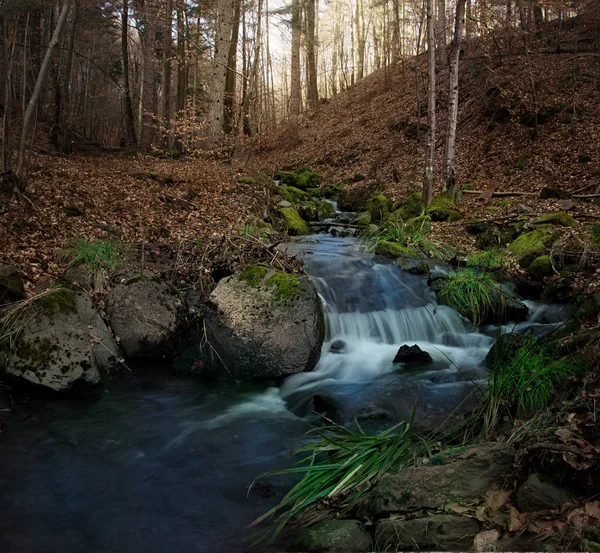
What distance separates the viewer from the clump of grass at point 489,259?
9.19m

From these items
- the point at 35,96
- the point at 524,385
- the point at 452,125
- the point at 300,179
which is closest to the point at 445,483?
the point at 524,385

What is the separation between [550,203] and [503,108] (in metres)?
7.05

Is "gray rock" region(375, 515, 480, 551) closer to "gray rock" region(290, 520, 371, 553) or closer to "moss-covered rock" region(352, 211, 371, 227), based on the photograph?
"gray rock" region(290, 520, 371, 553)

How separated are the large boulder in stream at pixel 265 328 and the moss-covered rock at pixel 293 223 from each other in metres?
5.85

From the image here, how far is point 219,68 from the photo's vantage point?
15844 millimetres

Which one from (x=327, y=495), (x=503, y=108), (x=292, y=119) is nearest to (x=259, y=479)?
(x=327, y=495)

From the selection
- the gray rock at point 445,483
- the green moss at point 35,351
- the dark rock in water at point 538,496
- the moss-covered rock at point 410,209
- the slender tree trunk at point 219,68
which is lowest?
the gray rock at point 445,483

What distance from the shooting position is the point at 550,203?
38.2 feet

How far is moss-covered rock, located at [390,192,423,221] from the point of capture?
44.0 feet

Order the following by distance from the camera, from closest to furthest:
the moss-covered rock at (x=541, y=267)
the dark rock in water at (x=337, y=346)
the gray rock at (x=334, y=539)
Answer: the gray rock at (x=334, y=539), the dark rock in water at (x=337, y=346), the moss-covered rock at (x=541, y=267)

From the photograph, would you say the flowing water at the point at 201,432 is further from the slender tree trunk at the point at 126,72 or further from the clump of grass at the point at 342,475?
the slender tree trunk at the point at 126,72

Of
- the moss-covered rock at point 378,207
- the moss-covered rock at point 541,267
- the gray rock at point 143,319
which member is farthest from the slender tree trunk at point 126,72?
the moss-covered rock at point 541,267

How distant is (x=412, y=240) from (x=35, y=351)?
318 inches

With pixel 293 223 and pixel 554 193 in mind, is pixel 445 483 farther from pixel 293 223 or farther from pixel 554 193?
pixel 554 193
